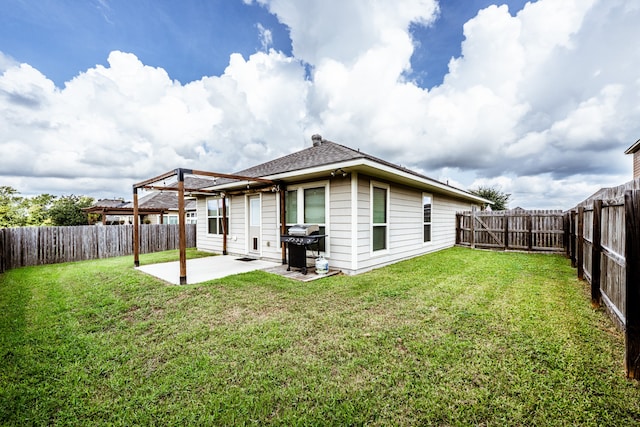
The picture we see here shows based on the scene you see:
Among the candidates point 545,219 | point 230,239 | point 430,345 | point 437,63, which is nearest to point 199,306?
point 430,345

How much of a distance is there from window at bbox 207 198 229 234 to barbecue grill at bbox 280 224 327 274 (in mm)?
4164

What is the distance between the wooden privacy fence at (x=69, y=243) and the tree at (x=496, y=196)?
104 ft

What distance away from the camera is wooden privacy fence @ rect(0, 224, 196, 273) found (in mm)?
7457

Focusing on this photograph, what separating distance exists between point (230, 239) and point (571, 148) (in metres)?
18.8

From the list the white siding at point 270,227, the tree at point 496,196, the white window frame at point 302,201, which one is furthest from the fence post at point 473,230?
the tree at point 496,196

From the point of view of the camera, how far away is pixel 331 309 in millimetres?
3678

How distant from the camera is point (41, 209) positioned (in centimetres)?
1938

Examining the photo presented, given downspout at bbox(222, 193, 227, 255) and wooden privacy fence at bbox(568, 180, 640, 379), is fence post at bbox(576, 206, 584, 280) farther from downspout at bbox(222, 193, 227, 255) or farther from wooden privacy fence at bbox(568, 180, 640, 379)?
downspout at bbox(222, 193, 227, 255)

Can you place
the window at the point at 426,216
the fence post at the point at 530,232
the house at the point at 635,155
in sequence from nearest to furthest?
the window at the point at 426,216 → the fence post at the point at 530,232 → the house at the point at 635,155

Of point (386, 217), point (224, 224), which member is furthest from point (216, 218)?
point (386, 217)

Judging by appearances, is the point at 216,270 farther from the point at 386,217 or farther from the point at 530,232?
the point at 530,232

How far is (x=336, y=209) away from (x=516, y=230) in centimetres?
879

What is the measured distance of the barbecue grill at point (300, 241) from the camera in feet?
18.5

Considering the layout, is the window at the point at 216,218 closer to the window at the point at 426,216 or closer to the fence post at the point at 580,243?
the window at the point at 426,216
